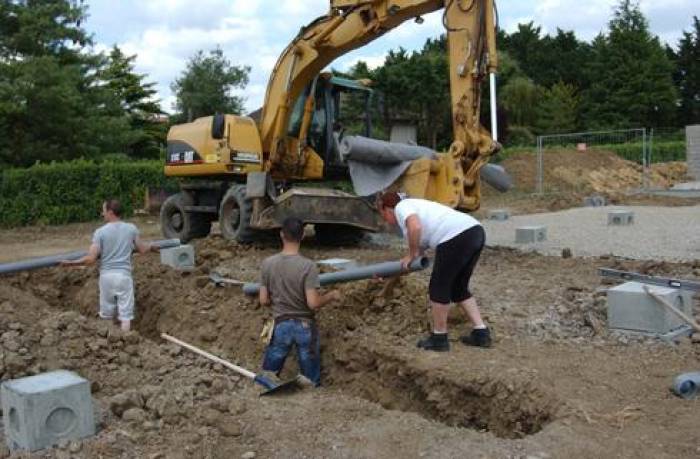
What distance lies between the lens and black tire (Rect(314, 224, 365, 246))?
39.5 feet

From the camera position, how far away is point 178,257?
9.89m

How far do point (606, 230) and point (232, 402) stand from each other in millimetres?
11220

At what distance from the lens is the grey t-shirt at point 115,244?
7289 millimetres

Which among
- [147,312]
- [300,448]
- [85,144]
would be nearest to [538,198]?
[85,144]

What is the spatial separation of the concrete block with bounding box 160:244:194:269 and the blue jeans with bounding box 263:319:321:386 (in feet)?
13.4

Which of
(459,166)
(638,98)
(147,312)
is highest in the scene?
(638,98)

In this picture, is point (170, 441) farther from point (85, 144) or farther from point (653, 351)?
point (85, 144)

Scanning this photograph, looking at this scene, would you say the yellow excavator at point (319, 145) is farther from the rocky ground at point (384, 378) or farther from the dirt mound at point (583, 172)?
the dirt mound at point (583, 172)

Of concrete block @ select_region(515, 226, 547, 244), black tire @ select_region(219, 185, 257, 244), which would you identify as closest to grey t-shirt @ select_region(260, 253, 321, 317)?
black tire @ select_region(219, 185, 257, 244)

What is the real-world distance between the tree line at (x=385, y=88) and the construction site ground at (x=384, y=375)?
5620mm

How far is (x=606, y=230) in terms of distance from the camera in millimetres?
14586

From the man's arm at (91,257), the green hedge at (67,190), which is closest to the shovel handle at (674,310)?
the man's arm at (91,257)

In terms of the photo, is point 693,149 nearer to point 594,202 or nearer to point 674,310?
point 594,202

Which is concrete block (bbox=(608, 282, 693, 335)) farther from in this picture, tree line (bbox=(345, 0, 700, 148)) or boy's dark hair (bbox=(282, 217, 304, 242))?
tree line (bbox=(345, 0, 700, 148))
